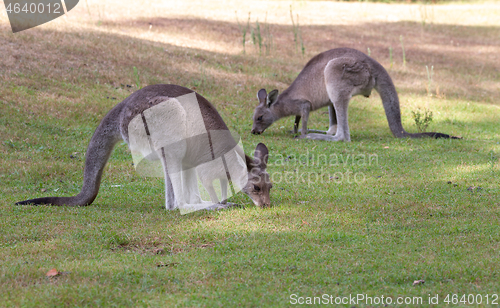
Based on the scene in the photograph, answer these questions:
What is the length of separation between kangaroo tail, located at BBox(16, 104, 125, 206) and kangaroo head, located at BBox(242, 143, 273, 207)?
4.67 ft

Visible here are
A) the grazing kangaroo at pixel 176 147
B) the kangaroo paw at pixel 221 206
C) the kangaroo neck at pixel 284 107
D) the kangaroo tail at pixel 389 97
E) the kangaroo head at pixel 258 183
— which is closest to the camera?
the grazing kangaroo at pixel 176 147

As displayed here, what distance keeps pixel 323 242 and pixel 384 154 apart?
12.8ft

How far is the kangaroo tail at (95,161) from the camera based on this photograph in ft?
17.4

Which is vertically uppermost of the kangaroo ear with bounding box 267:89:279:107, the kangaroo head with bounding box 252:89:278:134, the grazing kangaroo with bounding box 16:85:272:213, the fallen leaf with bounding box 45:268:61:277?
the grazing kangaroo with bounding box 16:85:272:213

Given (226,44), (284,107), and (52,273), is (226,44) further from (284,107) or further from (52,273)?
(52,273)

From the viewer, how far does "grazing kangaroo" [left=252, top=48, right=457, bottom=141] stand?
29.2 ft

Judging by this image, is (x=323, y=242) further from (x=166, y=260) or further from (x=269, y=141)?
(x=269, y=141)

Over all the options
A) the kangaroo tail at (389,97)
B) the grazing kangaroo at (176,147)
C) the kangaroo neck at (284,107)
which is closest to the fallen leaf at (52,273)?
the grazing kangaroo at (176,147)

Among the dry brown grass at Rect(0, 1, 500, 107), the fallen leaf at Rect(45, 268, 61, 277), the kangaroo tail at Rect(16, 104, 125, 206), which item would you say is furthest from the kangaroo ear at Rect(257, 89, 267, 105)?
the fallen leaf at Rect(45, 268, 61, 277)

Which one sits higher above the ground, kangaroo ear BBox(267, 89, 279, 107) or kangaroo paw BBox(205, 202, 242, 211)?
kangaroo ear BBox(267, 89, 279, 107)

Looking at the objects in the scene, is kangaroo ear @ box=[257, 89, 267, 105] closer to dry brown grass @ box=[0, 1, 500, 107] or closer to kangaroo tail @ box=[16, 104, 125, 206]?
dry brown grass @ box=[0, 1, 500, 107]

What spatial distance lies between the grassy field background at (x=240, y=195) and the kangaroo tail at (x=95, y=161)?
125 mm

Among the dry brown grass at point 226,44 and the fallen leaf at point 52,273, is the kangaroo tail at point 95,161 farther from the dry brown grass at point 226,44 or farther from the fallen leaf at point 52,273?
the dry brown grass at point 226,44

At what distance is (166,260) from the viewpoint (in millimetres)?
4027
